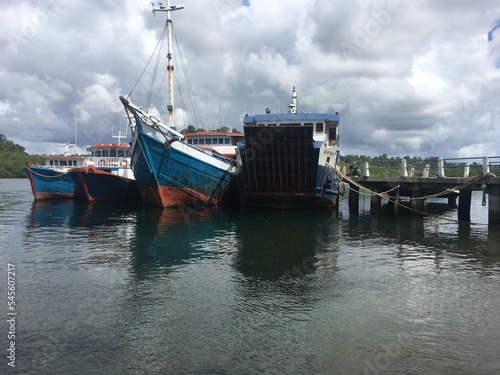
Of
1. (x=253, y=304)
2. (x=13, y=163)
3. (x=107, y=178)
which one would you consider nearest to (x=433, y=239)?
(x=253, y=304)

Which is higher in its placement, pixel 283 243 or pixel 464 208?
pixel 464 208

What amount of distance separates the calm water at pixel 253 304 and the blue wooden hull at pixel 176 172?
8.74 m

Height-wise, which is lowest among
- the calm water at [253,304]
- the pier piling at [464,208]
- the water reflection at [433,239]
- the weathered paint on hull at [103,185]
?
the calm water at [253,304]

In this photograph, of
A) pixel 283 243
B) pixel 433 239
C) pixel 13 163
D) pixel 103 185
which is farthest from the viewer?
pixel 13 163

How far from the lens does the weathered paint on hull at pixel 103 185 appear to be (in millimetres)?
34750

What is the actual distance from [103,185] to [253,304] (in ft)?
97.7

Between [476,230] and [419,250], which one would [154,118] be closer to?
[419,250]

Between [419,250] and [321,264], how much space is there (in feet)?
15.3

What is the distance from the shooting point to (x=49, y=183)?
130 feet

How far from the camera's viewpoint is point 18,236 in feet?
59.4

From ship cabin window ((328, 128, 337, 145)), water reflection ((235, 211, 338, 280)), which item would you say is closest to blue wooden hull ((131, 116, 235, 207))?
water reflection ((235, 211, 338, 280))

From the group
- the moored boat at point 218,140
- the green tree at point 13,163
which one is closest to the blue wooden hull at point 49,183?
the moored boat at point 218,140

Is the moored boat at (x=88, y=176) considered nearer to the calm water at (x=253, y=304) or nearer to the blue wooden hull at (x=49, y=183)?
the blue wooden hull at (x=49, y=183)

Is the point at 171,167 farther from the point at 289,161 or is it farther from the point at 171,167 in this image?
the point at 289,161
